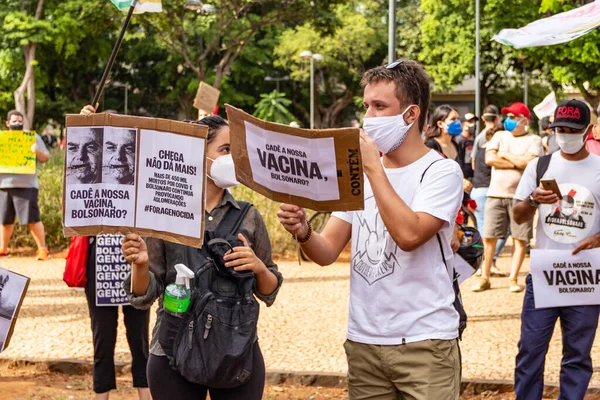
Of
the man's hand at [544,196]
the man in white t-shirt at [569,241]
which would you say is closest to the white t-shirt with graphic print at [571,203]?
the man in white t-shirt at [569,241]

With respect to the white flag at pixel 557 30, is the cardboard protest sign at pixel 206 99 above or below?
above

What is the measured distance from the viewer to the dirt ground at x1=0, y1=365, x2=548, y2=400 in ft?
20.8

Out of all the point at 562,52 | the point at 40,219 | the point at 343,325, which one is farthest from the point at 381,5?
the point at 343,325

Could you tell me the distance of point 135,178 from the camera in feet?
11.0

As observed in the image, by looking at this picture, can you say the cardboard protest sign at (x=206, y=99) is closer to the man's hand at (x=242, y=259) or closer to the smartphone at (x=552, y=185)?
the smartphone at (x=552, y=185)

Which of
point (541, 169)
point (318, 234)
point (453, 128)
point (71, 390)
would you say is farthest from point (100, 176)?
point (453, 128)

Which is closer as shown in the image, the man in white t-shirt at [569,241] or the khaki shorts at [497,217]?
the man in white t-shirt at [569,241]

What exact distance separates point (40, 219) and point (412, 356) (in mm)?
10703

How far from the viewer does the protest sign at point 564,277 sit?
17.3 feet

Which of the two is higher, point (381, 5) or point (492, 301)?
point (381, 5)

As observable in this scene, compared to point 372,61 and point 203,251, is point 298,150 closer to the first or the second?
point 203,251

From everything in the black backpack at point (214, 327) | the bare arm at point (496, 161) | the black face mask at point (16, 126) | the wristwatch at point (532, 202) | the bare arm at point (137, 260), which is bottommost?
the black backpack at point (214, 327)

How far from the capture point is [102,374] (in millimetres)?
Answer: 5551

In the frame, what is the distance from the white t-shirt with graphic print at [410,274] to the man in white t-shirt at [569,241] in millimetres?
1988
